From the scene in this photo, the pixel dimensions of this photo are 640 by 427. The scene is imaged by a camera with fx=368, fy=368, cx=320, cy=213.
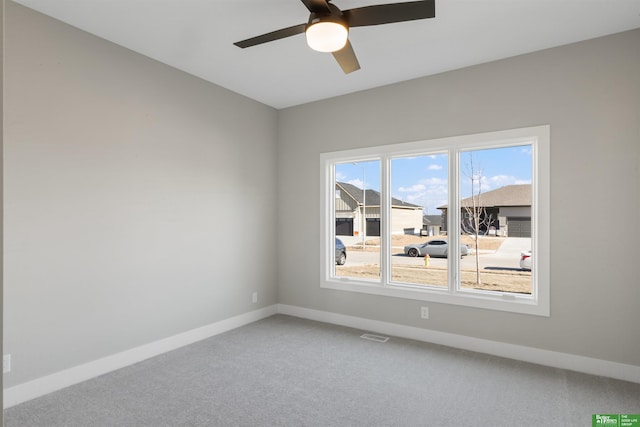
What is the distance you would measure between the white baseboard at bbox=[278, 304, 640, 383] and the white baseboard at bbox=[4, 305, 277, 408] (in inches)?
45.8

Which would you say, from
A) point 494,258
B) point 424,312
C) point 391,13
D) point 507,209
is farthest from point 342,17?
point 424,312

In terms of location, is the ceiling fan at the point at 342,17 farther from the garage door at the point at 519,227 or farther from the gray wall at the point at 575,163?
the garage door at the point at 519,227

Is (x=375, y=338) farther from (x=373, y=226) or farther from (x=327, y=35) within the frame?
(x=327, y=35)

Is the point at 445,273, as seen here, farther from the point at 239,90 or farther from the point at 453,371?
the point at 239,90

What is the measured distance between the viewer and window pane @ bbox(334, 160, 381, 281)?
14.6 feet

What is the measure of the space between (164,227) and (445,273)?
2.94 metres

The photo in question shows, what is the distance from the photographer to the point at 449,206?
12.7ft

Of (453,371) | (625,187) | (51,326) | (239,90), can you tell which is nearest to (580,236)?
(625,187)

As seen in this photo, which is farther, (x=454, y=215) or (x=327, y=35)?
(x=454, y=215)

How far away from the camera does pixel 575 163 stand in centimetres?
320

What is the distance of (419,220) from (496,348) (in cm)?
148

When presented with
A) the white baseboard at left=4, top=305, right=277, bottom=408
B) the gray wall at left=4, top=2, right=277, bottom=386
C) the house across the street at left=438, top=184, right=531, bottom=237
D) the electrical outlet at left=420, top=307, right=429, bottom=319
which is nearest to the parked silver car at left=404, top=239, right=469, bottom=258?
the house across the street at left=438, top=184, right=531, bottom=237

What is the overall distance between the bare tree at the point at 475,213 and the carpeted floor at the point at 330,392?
108 centimetres

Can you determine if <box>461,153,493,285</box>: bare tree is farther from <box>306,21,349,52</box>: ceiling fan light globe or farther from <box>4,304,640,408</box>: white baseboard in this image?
<box>306,21,349,52</box>: ceiling fan light globe
